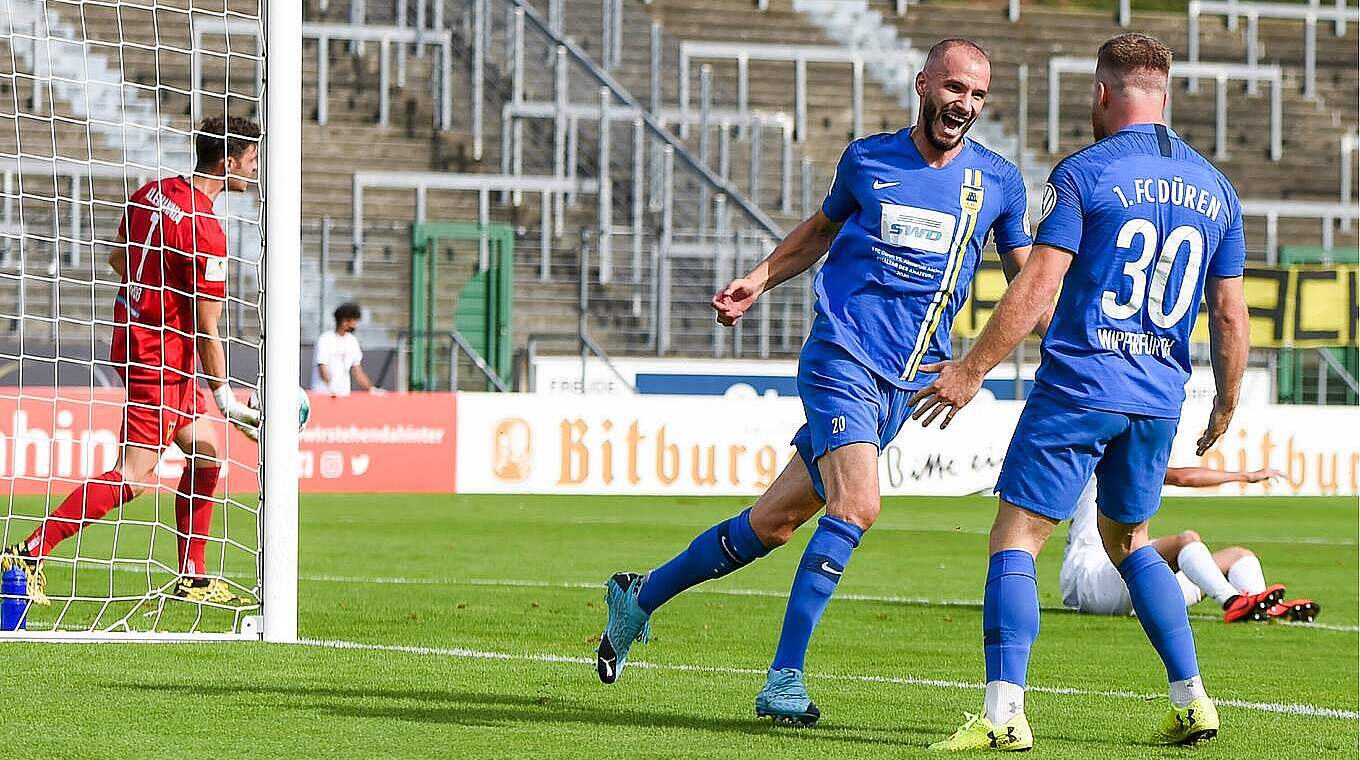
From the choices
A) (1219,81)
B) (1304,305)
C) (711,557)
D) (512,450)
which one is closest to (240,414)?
(711,557)

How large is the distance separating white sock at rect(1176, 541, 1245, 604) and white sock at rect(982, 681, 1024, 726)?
420 cm

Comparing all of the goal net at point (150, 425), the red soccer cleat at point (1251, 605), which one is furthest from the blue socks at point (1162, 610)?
the red soccer cleat at point (1251, 605)

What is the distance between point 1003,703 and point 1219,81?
26506 millimetres

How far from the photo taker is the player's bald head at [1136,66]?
17.3 feet

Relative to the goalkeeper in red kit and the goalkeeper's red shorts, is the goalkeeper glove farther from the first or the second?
the goalkeeper's red shorts

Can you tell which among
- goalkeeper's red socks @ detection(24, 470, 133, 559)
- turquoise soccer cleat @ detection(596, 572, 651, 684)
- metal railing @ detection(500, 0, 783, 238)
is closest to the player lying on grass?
turquoise soccer cleat @ detection(596, 572, 651, 684)

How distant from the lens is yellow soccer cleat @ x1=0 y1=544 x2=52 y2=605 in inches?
301

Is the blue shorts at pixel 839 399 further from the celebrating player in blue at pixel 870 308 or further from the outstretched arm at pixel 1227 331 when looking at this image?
the outstretched arm at pixel 1227 331

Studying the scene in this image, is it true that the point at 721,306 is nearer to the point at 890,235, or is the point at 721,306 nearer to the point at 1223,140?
the point at 890,235

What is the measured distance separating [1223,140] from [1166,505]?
12.0 meters

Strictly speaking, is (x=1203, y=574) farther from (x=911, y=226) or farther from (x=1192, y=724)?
(x=911, y=226)

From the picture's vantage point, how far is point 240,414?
26.3 feet

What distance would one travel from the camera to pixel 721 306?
19.1ft

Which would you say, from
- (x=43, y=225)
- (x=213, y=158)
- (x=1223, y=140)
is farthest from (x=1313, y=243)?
(x=213, y=158)
